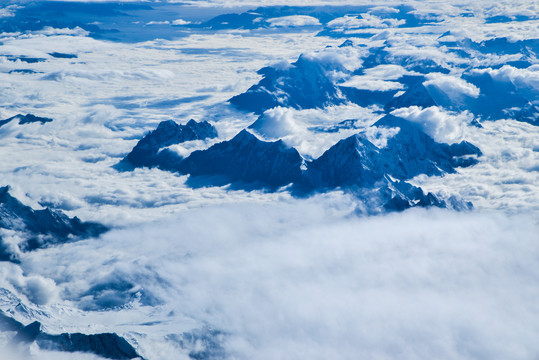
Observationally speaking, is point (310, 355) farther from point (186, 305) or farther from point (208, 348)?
point (186, 305)

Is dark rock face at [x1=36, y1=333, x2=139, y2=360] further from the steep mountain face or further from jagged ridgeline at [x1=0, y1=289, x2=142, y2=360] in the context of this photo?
the steep mountain face

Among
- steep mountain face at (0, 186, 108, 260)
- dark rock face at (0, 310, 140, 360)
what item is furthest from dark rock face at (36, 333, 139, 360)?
steep mountain face at (0, 186, 108, 260)

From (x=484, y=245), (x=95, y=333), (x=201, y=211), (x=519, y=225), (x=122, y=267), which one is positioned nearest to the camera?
(x=95, y=333)

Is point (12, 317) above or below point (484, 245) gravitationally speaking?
above

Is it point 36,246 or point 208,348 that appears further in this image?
point 36,246

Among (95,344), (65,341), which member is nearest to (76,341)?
(65,341)

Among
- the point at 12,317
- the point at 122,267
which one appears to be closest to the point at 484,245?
the point at 122,267
